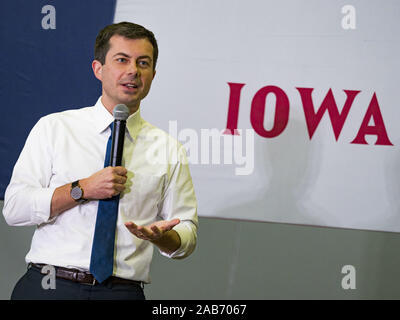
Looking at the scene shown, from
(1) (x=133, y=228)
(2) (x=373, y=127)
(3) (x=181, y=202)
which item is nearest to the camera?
(1) (x=133, y=228)

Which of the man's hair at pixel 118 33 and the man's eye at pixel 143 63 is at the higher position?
the man's hair at pixel 118 33

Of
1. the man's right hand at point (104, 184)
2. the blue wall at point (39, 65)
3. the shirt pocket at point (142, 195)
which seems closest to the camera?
the man's right hand at point (104, 184)

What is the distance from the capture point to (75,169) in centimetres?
158

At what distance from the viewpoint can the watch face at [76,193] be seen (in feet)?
4.75

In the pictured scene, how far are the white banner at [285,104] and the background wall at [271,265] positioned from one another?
16 cm

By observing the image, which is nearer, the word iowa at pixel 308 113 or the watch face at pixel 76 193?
the watch face at pixel 76 193

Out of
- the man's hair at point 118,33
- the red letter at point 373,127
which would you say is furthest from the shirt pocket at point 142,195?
the red letter at point 373,127

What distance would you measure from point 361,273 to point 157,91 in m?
1.48

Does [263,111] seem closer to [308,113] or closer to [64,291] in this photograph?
[308,113]

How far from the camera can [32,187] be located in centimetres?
152

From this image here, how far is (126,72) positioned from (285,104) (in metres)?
1.18

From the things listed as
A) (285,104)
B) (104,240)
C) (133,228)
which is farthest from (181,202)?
(285,104)

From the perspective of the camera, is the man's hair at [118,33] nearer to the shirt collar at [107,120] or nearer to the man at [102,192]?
the man at [102,192]

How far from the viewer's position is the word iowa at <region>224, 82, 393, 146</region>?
8.39 ft
